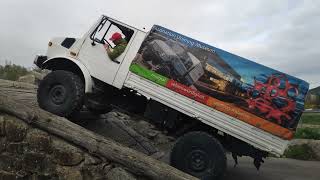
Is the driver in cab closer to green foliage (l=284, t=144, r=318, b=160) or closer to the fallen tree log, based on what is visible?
the fallen tree log

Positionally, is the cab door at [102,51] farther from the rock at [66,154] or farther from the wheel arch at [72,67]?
the rock at [66,154]

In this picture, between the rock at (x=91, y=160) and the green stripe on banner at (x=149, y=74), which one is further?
the green stripe on banner at (x=149, y=74)

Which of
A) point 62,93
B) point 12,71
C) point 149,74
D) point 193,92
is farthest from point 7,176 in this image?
point 12,71

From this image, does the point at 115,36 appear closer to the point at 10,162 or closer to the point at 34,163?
the point at 34,163

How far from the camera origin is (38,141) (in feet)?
27.5

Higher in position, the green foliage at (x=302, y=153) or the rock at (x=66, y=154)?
the green foliage at (x=302, y=153)

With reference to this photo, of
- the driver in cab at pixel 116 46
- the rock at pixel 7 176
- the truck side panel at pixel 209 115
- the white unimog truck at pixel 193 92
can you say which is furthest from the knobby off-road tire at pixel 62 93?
the rock at pixel 7 176

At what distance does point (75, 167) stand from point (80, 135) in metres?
0.54

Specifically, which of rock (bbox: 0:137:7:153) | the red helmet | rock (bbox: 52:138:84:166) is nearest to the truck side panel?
the red helmet

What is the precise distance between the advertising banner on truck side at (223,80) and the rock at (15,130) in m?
2.44

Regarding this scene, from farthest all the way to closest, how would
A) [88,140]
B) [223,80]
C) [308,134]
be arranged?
[308,134], [223,80], [88,140]

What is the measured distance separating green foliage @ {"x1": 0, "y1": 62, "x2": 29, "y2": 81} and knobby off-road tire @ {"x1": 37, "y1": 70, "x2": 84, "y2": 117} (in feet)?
33.8

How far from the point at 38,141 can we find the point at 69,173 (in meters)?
0.76

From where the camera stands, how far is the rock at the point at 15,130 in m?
8.38
